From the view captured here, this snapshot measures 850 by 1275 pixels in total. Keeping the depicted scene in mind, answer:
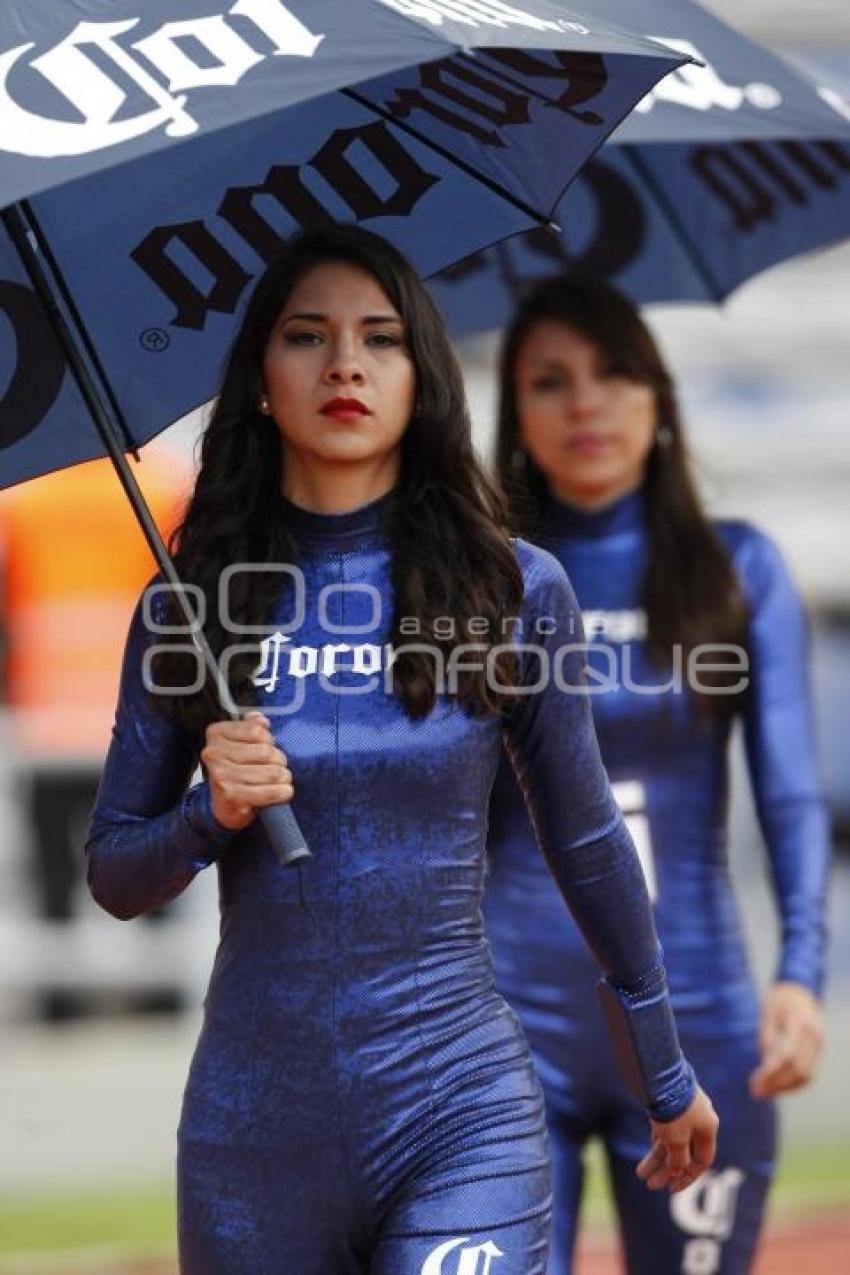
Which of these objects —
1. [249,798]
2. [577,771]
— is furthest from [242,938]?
[577,771]

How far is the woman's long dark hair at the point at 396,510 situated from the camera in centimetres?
348

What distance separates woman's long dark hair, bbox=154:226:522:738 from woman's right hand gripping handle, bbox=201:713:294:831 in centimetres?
12

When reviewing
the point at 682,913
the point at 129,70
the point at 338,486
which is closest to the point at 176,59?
the point at 129,70

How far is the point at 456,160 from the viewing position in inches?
162

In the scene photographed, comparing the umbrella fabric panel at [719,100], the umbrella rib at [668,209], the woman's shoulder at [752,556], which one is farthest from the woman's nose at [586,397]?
the umbrella rib at [668,209]

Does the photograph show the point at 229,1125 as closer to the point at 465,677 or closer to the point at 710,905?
the point at 465,677

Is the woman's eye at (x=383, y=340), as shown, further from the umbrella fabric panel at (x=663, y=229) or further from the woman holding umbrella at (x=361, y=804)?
the umbrella fabric panel at (x=663, y=229)

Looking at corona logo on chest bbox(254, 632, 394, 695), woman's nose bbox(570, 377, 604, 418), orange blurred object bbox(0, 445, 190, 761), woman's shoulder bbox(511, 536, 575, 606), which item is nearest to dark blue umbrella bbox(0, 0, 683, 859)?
corona logo on chest bbox(254, 632, 394, 695)

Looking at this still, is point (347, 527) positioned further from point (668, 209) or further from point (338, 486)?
point (668, 209)

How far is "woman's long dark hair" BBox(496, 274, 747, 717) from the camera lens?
15.7 feet

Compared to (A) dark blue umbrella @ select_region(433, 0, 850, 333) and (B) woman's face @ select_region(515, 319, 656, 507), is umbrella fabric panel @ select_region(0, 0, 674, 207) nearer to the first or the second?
(B) woman's face @ select_region(515, 319, 656, 507)

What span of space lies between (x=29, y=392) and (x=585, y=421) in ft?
4.28

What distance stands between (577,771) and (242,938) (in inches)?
18.7

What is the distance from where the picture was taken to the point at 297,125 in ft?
13.2
